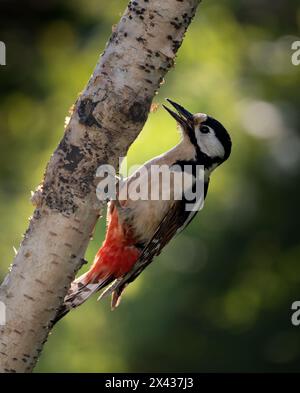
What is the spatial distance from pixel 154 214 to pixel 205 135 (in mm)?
331

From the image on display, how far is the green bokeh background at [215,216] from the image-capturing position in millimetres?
3586

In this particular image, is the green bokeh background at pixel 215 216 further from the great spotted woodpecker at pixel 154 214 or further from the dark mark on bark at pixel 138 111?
the dark mark on bark at pixel 138 111

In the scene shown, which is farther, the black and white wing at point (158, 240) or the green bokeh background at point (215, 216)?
the green bokeh background at point (215, 216)

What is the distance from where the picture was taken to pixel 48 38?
509cm

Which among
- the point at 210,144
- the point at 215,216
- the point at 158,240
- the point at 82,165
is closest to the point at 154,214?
the point at 158,240

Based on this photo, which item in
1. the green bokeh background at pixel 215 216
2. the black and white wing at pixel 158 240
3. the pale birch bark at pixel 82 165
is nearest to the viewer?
the pale birch bark at pixel 82 165

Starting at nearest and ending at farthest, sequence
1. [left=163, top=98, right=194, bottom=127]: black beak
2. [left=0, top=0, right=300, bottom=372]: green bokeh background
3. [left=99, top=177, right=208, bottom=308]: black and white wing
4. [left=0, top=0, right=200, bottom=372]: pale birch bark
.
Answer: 1. [left=0, top=0, right=200, bottom=372]: pale birch bark
2. [left=99, top=177, right=208, bottom=308]: black and white wing
3. [left=163, top=98, right=194, bottom=127]: black beak
4. [left=0, top=0, right=300, bottom=372]: green bokeh background

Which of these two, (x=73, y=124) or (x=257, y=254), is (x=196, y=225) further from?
(x=73, y=124)

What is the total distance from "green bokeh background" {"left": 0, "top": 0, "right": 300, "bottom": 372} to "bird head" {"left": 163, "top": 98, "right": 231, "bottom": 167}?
1.06ft

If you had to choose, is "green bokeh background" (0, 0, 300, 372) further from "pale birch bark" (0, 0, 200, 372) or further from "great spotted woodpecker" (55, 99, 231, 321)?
"pale birch bark" (0, 0, 200, 372)

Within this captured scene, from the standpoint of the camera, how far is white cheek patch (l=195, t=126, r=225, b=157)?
309 centimetres

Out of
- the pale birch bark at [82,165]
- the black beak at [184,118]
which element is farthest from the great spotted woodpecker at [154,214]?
the pale birch bark at [82,165]

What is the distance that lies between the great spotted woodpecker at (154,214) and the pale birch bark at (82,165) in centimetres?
79

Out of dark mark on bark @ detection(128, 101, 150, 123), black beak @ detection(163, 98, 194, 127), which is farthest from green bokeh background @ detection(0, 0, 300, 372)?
dark mark on bark @ detection(128, 101, 150, 123)
